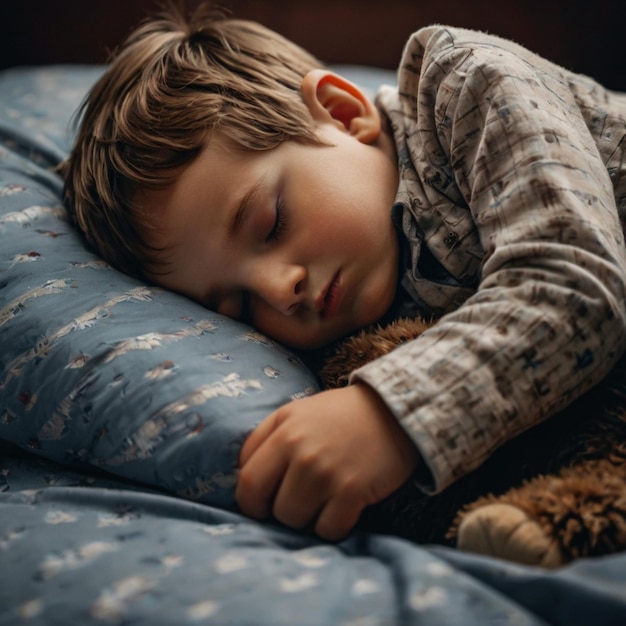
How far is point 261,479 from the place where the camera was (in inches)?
24.4

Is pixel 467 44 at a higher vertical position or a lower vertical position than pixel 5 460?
higher

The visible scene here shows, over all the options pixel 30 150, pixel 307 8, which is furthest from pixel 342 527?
pixel 307 8

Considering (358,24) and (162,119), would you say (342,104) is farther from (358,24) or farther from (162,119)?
(358,24)

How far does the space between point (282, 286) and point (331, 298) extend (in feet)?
0.21

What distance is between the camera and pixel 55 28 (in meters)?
1.82

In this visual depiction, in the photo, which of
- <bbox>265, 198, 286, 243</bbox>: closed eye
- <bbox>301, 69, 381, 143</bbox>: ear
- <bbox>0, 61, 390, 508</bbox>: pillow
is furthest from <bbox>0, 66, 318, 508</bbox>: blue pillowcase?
<bbox>301, 69, 381, 143</bbox>: ear

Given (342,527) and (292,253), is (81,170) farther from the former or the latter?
(342,527)

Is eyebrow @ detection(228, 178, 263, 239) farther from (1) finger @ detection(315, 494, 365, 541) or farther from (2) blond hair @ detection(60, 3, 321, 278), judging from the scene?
(1) finger @ detection(315, 494, 365, 541)

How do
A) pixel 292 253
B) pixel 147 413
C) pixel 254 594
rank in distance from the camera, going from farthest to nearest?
pixel 292 253, pixel 147 413, pixel 254 594

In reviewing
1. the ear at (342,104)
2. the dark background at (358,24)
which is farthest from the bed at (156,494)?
the dark background at (358,24)

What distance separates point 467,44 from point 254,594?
622mm

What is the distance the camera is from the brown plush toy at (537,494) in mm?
539

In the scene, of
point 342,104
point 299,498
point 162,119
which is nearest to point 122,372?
point 299,498

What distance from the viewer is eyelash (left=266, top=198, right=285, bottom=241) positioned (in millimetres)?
822
